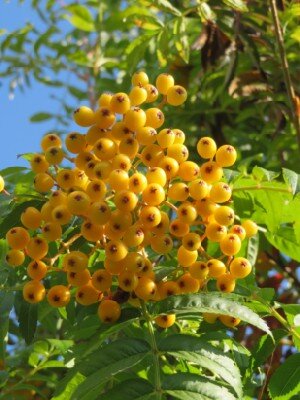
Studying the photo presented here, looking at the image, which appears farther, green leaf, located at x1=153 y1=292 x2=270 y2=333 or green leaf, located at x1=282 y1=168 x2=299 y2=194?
green leaf, located at x1=282 y1=168 x2=299 y2=194

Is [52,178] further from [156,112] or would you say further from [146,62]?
[146,62]

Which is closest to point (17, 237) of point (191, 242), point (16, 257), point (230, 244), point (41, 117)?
point (16, 257)

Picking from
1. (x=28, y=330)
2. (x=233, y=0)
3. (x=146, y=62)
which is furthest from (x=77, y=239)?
Result: (x=146, y=62)

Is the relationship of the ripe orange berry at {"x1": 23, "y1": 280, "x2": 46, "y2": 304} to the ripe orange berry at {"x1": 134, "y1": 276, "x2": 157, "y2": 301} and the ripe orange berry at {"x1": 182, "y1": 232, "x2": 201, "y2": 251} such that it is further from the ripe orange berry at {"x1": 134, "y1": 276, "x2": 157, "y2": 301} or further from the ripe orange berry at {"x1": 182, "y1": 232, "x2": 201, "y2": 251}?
the ripe orange berry at {"x1": 182, "y1": 232, "x2": 201, "y2": 251}

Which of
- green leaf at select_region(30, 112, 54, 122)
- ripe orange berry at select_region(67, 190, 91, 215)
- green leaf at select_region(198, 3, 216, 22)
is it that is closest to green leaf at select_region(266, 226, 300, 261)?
ripe orange berry at select_region(67, 190, 91, 215)

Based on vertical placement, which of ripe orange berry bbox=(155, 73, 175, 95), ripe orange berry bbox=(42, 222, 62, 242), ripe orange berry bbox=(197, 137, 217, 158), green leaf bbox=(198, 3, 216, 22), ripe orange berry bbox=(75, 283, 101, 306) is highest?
green leaf bbox=(198, 3, 216, 22)

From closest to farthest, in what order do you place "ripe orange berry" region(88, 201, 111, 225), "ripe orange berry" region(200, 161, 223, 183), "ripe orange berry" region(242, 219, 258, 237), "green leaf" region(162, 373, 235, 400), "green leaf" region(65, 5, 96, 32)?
"green leaf" region(162, 373, 235, 400) < "ripe orange berry" region(88, 201, 111, 225) < "ripe orange berry" region(200, 161, 223, 183) < "ripe orange berry" region(242, 219, 258, 237) < "green leaf" region(65, 5, 96, 32)

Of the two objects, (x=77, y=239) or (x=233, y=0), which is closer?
(x=77, y=239)
